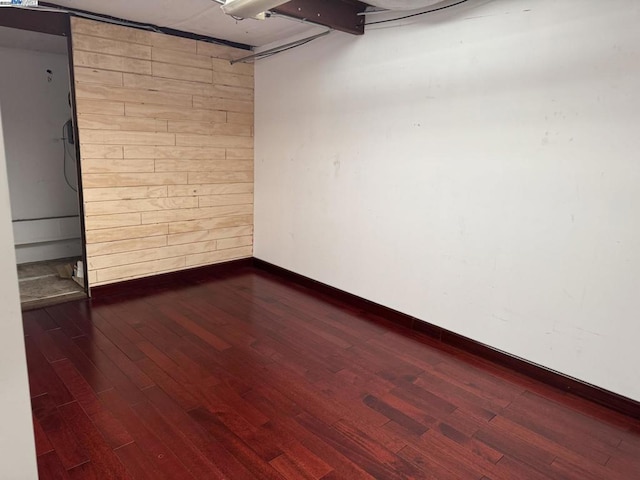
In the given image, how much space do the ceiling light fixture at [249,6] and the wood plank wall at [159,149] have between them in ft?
6.00

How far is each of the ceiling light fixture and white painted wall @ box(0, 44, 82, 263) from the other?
334 centimetres

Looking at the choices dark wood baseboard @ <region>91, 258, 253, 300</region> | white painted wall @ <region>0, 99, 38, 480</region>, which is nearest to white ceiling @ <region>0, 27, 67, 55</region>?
dark wood baseboard @ <region>91, 258, 253, 300</region>

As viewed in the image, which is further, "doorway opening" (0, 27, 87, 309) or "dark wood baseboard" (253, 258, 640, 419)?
"doorway opening" (0, 27, 87, 309)

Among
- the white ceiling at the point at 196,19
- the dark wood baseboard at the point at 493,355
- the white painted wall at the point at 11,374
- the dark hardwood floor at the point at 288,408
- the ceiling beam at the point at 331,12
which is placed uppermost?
the white ceiling at the point at 196,19

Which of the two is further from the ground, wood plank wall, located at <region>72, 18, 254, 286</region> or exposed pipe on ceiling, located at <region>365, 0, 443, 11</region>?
exposed pipe on ceiling, located at <region>365, 0, 443, 11</region>

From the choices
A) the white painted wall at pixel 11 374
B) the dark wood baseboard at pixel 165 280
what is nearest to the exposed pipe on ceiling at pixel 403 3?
the white painted wall at pixel 11 374

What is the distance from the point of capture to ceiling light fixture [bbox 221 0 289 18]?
2029mm

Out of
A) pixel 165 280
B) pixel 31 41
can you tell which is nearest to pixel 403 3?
pixel 165 280

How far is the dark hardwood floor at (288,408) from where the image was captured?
1.84m

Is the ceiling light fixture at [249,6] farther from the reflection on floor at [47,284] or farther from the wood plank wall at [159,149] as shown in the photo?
the reflection on floor at [47,284]

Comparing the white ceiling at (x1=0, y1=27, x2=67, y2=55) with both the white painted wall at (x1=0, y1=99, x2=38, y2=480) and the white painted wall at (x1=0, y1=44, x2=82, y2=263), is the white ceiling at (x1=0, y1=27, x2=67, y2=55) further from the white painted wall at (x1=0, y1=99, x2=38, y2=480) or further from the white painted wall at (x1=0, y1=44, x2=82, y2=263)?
the white painted wall at (x1=0, y1=99, x2=38, y2=480)

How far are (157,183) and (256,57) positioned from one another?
5.27ft

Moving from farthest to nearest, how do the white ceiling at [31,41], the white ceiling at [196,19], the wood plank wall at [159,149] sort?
the white ceiling at [31,41] → the wood plank wall at [159,149] → the white ceiling at [196,19]

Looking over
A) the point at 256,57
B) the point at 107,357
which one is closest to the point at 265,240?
the point at 256,57
